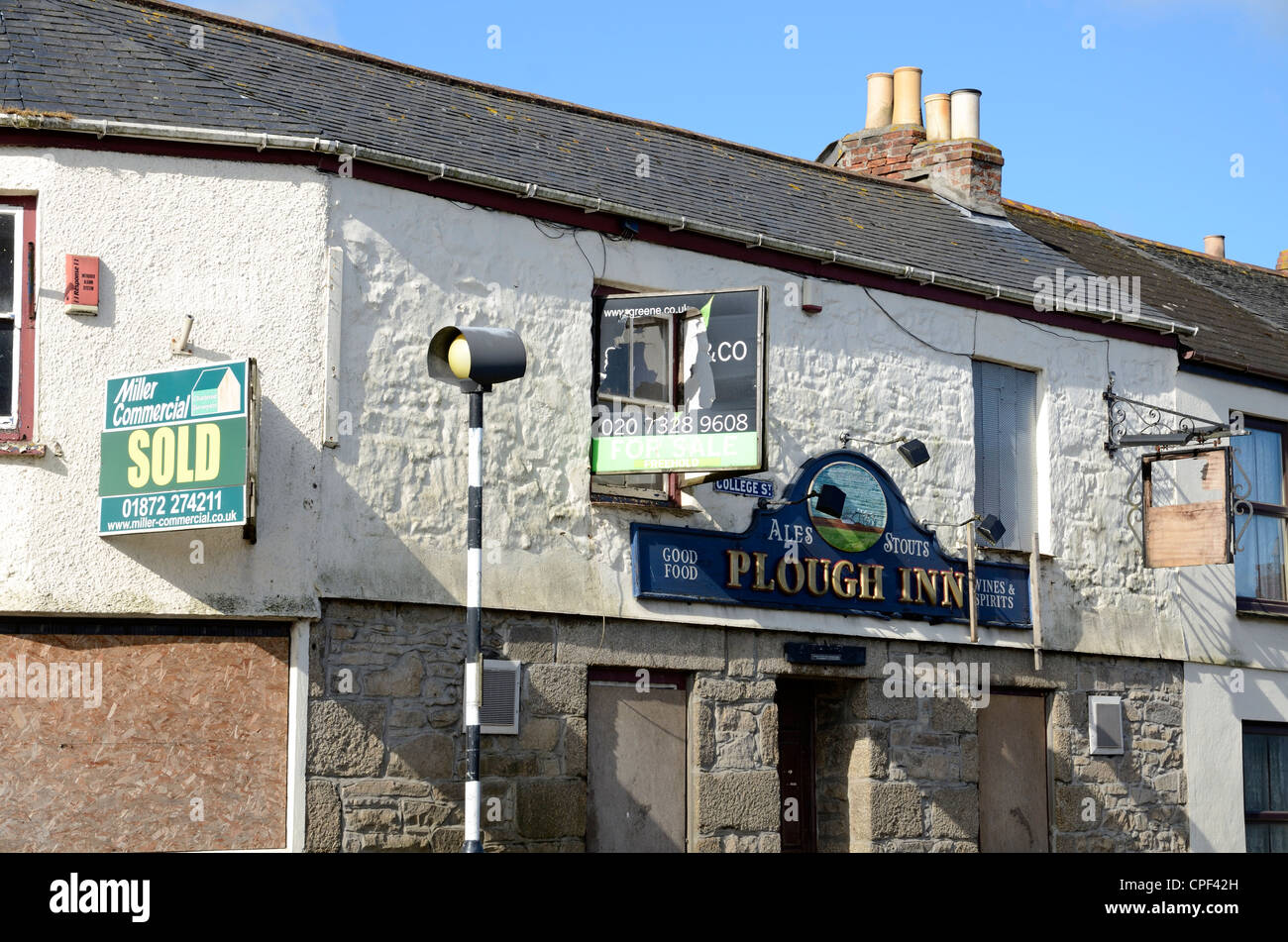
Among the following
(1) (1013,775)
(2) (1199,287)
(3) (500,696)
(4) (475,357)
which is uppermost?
(2) (1199,287)

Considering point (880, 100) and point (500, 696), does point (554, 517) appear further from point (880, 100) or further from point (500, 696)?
point (880, 100)

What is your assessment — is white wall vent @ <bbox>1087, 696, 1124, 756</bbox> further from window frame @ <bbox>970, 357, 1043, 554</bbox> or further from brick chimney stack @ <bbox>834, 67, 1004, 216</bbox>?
brick chimney stack @ <bbox>834, 67, 1004, 216</bbox>

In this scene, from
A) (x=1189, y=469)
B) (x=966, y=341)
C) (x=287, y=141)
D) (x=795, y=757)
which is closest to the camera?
(x=287, y=141)

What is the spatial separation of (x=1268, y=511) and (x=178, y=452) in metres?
10.6

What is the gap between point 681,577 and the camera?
11562 millimetres

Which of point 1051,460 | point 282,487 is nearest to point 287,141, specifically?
point 282,487

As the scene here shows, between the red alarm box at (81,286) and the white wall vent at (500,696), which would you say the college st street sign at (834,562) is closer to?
the white wall vent at (500,696)

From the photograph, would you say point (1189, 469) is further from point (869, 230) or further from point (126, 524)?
point (126, 524)

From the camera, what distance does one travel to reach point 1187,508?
Result: 45.6 feet

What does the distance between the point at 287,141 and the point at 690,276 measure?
133 inches

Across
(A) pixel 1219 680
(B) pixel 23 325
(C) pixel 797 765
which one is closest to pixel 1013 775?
(C) pixel 797 765

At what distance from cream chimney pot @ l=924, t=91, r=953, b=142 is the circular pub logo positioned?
546cm

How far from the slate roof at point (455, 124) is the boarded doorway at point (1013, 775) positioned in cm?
370

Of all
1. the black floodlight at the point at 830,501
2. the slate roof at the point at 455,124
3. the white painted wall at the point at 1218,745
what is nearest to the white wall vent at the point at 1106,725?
the white painted wall at the point at 1218,745
